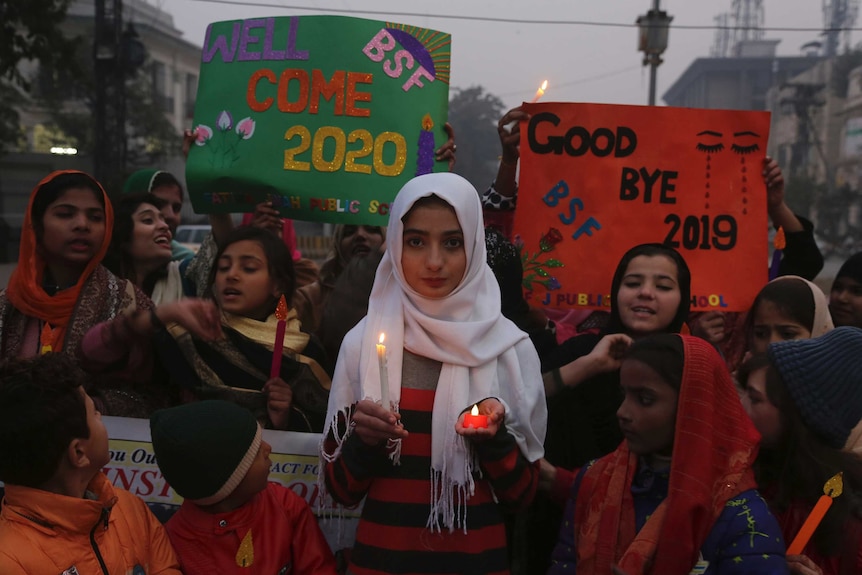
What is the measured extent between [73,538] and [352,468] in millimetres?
782

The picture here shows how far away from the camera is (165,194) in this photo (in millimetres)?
4668

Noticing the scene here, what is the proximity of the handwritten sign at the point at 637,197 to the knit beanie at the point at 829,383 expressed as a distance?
53.6 inches

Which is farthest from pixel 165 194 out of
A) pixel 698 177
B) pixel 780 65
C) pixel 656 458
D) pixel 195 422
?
pixel 780 65

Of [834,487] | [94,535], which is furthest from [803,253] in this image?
[94,535]

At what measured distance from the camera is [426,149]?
3760mm

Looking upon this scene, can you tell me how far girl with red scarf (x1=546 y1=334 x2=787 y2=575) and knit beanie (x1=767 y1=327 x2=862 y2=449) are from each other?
170 millimetres

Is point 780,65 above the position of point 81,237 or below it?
above

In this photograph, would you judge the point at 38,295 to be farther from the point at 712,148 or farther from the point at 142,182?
the point at 712,148

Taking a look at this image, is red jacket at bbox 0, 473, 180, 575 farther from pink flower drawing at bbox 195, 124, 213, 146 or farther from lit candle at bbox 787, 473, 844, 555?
pink flower drawing at bbox 195, 124, 213, 146

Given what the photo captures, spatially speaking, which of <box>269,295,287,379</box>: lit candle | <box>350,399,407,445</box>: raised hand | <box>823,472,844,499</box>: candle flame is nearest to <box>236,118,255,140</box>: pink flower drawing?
<box>269,295,287,379</box>: lit candle

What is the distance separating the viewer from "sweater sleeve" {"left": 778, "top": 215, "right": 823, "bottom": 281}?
12.7 feet

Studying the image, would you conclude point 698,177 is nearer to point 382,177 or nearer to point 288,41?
point 382,177

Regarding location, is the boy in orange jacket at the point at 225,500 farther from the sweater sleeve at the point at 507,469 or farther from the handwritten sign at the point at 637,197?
the handwritten sign at the point at 637,197

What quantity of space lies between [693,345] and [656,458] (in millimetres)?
349
